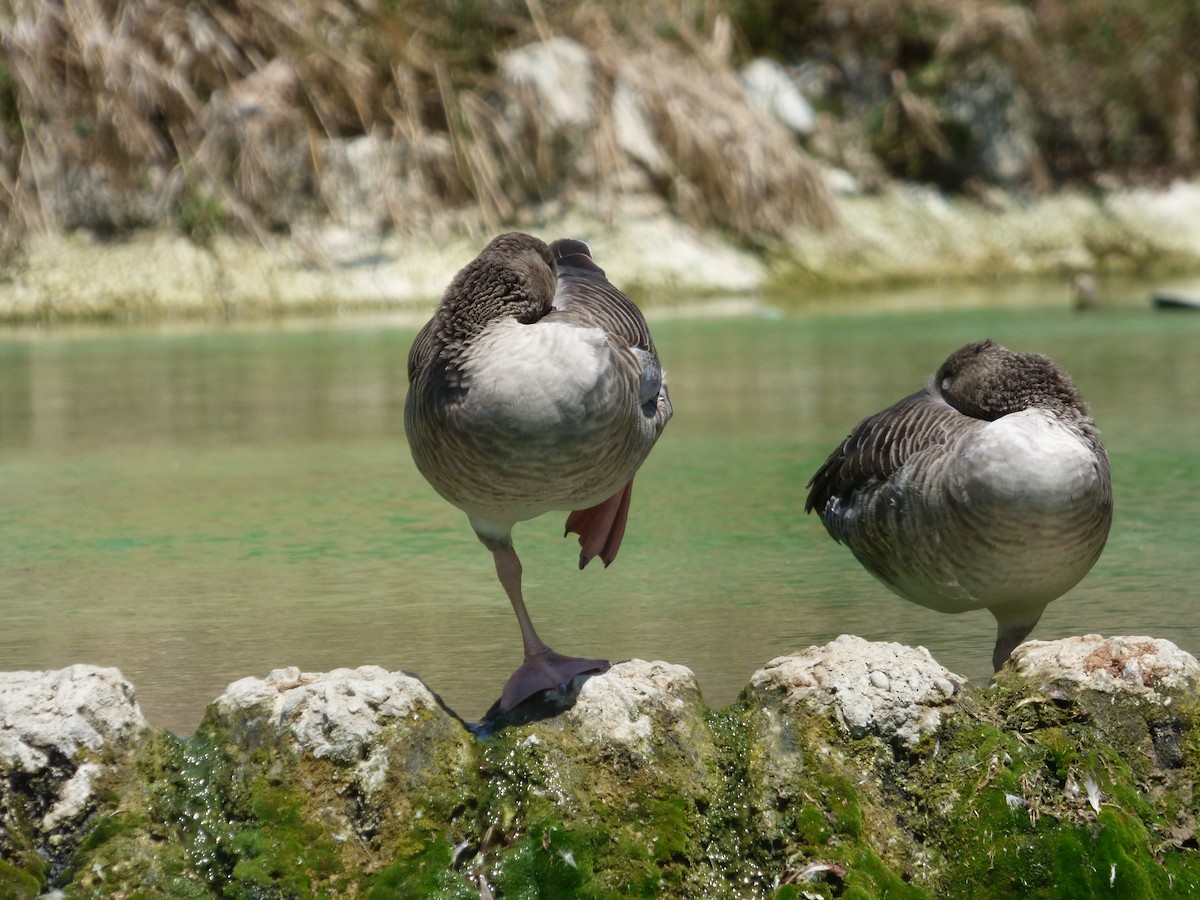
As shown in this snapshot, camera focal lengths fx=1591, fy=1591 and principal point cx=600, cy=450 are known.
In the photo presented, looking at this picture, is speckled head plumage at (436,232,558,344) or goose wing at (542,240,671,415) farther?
goose wing at (542,240,671,415)

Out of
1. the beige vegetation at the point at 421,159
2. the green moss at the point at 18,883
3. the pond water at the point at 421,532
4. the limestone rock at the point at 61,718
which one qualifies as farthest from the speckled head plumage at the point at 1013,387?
the beige vegetation at the point at 421,159

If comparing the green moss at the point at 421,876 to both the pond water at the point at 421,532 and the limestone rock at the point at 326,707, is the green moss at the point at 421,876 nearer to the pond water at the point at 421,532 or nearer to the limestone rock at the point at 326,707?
the limestone rock at the point at 326,707

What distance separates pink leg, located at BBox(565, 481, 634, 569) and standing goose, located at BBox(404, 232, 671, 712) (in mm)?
475

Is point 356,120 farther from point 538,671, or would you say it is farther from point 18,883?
point 18,883

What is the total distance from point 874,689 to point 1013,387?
1105mm

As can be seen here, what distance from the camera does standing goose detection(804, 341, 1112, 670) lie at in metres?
3.88

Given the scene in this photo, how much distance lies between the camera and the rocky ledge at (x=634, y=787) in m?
3.29

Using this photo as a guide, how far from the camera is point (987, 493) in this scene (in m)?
3.90

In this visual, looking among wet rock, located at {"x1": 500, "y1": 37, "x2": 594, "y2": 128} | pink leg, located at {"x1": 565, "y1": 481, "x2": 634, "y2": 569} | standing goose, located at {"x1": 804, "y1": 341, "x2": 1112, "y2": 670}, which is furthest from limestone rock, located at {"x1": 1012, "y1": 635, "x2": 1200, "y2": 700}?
wet rock, located at {"x1": 500, "y1": 37, "x2": 594, "y2": 128}

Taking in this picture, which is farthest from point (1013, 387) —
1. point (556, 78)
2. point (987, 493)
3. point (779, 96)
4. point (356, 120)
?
point (779, 96)

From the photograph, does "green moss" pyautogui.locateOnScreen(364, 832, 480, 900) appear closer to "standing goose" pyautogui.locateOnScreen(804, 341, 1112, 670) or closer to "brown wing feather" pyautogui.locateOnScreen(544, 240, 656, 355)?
"brown wing feather" pyautogui.locateOnScreen(544, 240, 656, 355)

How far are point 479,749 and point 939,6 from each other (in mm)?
15789

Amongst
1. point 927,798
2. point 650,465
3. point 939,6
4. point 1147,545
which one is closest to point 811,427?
point 650,465

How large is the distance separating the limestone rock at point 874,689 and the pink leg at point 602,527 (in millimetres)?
1265
